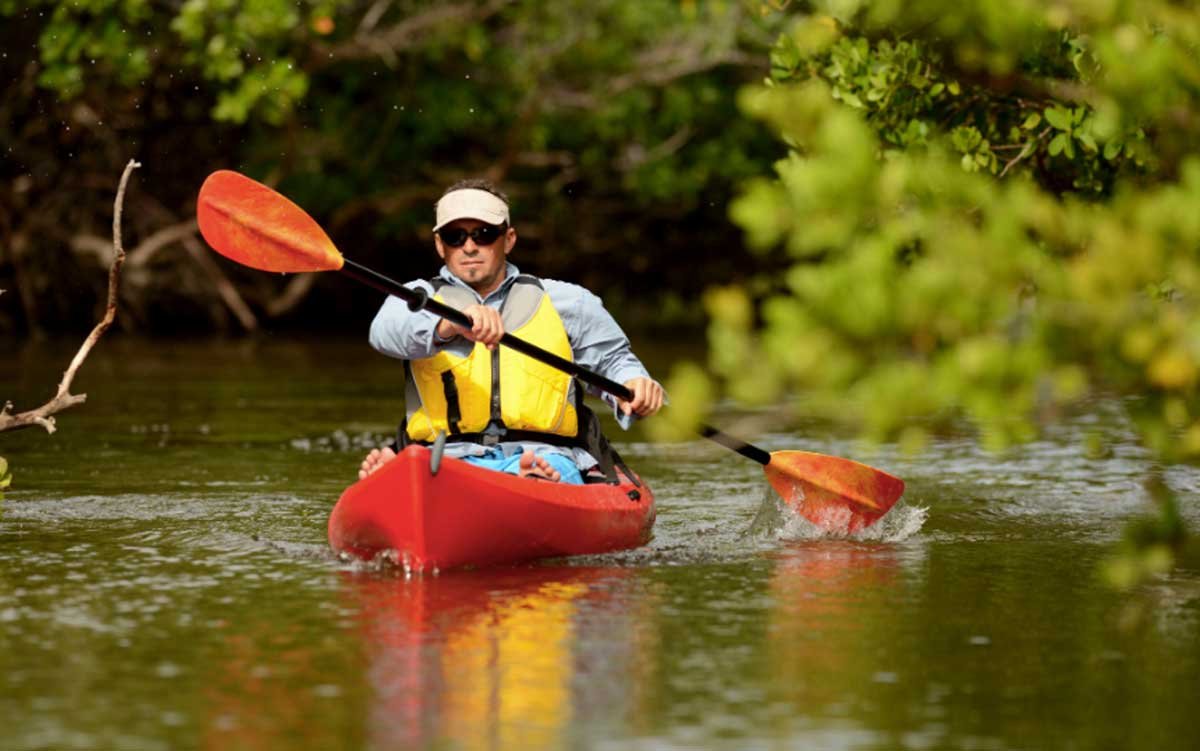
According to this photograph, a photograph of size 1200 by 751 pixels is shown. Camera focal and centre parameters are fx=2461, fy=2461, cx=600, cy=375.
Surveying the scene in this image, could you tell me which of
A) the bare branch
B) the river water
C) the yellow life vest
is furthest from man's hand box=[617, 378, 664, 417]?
the bare branch

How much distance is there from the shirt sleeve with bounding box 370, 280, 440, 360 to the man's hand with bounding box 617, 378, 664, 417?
81cm

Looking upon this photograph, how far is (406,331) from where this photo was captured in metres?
8.46

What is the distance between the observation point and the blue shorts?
8594mm

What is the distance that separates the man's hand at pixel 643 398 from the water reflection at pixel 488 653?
0.79 m

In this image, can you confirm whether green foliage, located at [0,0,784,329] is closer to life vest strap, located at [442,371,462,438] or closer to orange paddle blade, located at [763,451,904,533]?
orange paddle blade, located at [763,451,904,533]

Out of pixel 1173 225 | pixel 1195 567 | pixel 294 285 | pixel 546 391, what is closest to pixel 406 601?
pixel 546 391

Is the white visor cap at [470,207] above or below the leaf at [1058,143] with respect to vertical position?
below

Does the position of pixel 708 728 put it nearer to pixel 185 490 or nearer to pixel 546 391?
pixel 546 391

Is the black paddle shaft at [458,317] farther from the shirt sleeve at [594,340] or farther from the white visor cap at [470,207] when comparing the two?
the white visor cap at [470,207]

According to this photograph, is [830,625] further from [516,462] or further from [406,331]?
[406,331]

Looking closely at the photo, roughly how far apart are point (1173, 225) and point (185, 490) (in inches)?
274

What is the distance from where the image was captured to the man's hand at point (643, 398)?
29.1 ft

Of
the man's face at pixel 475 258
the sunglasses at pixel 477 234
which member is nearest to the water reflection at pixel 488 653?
the man's face at pixel 475 258

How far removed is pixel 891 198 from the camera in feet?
16.3
